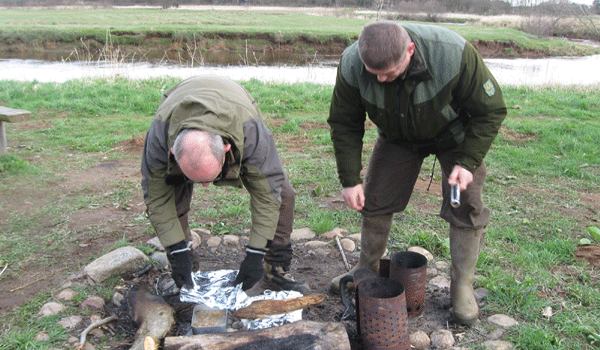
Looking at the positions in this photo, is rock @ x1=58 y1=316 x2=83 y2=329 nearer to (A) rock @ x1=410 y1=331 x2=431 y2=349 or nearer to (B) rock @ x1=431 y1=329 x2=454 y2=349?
(A) rock @ x1=410 y1=331 x2=431 y2=349

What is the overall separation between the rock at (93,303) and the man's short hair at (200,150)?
132 cm

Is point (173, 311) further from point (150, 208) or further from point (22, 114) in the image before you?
point (22, 114)

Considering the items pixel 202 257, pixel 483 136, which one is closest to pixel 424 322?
pixel 483 136

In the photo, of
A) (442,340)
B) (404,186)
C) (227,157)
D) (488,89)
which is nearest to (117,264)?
(227,157)

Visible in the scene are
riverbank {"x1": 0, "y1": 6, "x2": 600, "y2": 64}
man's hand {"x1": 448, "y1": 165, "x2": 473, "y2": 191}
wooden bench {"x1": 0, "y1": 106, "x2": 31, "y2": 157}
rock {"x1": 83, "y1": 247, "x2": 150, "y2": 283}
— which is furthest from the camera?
riverbank {"x1": 0, "y1": 6, "x2": 600, "y2": 64}

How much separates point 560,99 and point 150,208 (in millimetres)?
8510

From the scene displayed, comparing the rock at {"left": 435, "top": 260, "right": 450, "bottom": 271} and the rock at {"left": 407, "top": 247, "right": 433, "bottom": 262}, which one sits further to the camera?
the rock at {"left": 407, "top": 247, "right": 433, "bottom": 262}

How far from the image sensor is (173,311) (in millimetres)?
2557

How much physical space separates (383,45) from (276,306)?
1.54 meters

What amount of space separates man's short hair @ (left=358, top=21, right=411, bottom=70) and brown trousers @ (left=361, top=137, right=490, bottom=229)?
75 centimetres

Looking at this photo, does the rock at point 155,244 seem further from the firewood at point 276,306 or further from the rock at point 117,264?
the firewood at point 276,306

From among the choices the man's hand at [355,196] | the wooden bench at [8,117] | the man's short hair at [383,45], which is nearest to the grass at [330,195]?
the wooden bench at [8,117]

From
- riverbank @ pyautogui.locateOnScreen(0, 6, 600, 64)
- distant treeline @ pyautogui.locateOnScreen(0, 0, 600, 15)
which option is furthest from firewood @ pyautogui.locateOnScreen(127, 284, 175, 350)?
distant treeline @ pyautogui.locateOnScreen(0, 0, 600, 15)

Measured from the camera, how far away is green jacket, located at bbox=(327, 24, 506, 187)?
7.28ft
